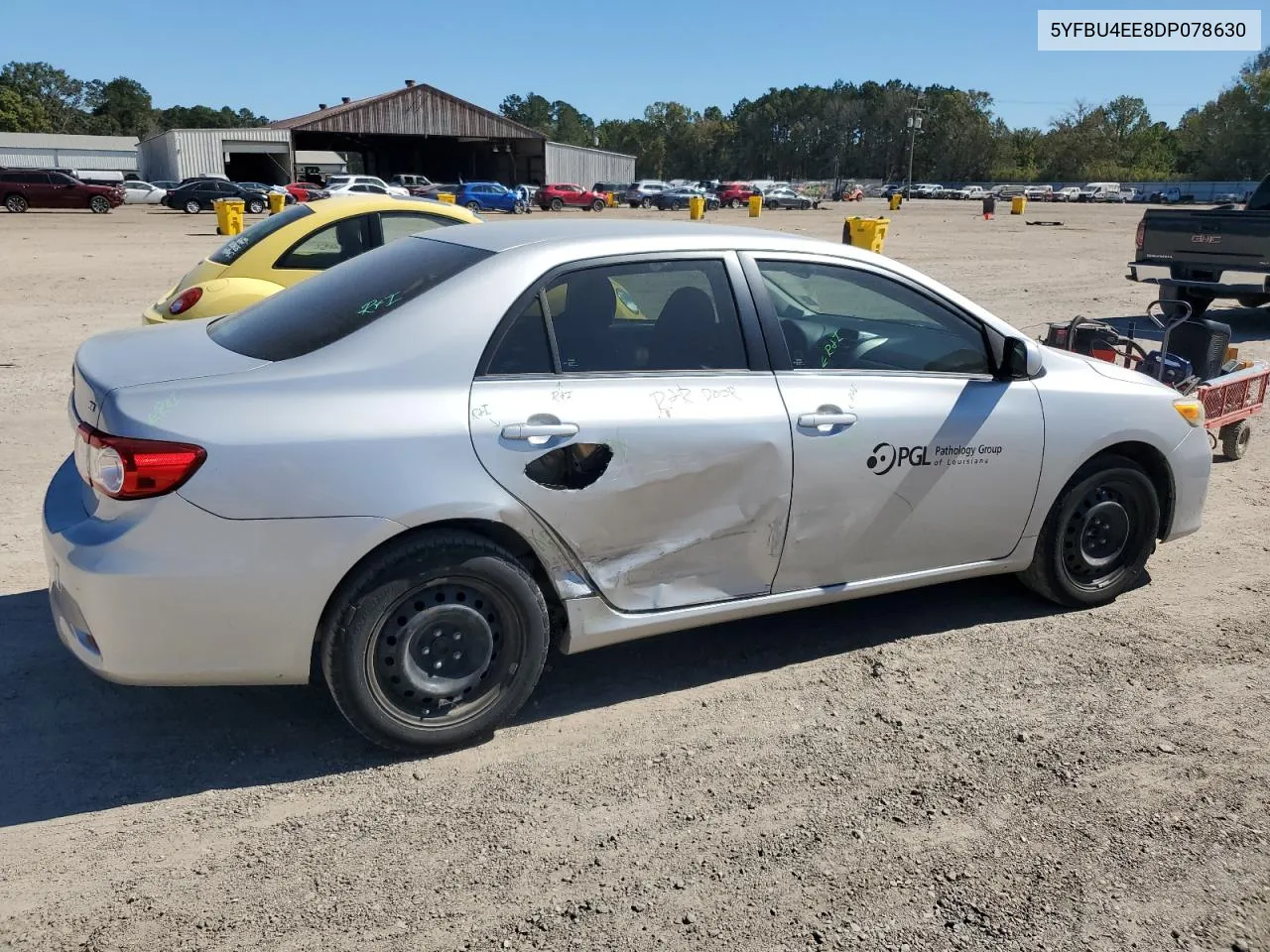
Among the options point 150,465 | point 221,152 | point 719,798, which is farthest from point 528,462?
point 221,152

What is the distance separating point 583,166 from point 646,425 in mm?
81837

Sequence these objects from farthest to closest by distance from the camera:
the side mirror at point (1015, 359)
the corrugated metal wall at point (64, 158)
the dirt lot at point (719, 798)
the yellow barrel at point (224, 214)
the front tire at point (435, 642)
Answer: the corrugated metal wall at point (64, 158)
the yellow barrel at point (224, 214)
the side mirror at point (1015, 359)
the front tire at point (435, 642)
the dirt lot at point (719, 798)

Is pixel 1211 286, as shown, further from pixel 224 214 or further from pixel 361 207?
pixel 224 214

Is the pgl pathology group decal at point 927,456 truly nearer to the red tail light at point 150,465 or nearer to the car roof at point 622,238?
the car roof at point 622,238

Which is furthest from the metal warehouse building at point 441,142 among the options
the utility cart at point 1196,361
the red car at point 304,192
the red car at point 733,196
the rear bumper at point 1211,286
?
the utility cart at point 1196,361

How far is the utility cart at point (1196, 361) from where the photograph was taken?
6.70m

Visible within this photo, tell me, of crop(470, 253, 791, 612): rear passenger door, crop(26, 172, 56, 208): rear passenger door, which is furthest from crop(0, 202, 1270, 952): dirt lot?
crop(26, 172, 56, 208): rear passenger door

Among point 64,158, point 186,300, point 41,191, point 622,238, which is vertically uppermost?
point 64,158

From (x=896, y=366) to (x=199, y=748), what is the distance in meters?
2.94

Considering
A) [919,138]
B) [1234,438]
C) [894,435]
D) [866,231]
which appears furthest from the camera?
[919,138]

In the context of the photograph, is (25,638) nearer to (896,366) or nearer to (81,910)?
(81,910)

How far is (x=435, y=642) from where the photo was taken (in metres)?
3.38

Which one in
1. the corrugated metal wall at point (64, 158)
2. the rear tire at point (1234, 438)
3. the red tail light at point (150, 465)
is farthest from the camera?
the corrugated metal wall at point (64, 158)

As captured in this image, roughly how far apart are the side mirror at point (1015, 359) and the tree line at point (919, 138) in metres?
112
